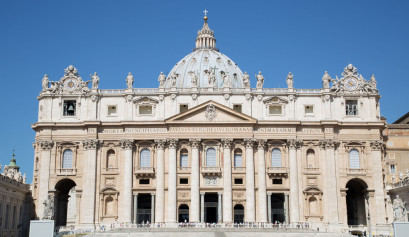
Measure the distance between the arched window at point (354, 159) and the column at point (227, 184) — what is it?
16.1 m

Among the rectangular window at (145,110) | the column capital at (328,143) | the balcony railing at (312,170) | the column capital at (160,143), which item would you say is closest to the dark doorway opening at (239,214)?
the balcony railing at (312,170)

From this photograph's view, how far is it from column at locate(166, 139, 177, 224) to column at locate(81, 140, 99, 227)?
9686 mm

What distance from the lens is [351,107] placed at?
80688mm

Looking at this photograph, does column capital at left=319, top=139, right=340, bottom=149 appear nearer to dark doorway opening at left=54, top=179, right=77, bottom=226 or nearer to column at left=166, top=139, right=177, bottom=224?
column at left=166, top=139, right=177, bottom=224

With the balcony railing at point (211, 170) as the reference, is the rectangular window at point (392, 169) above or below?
above

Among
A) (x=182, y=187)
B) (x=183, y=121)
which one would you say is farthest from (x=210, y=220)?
(x=183, y=121)

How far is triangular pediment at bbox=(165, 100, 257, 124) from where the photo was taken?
7738 centimetres

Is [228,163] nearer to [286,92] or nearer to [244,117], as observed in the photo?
[244,117]

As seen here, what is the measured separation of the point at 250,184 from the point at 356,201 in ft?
54.8

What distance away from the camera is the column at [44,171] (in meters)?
76.4

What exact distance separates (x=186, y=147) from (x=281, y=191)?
1358cm

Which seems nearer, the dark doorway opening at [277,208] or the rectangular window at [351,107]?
the dark doorway opening at [277,208]

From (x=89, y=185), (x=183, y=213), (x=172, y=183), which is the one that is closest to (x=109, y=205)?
(x=89, y=185)

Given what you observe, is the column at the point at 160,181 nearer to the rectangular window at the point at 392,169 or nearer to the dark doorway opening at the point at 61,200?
the dark doorway opening at the point at 61,200
